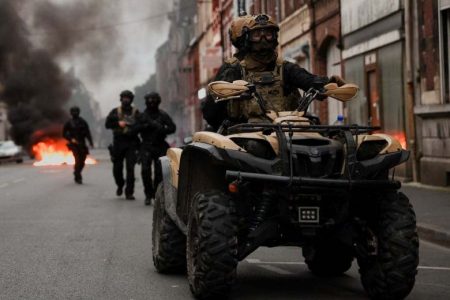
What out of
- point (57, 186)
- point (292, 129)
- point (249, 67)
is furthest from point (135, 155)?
point (292, 129)

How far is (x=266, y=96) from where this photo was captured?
24.9ft

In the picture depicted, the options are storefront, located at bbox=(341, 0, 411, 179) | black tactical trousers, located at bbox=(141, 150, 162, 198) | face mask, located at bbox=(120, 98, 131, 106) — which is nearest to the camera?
black tactical trousers, located at bbox=(141, 150, 162, 198)

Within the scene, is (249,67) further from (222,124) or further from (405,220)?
(405,220)

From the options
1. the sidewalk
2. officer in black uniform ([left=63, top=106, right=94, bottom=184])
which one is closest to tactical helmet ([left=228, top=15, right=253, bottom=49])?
the sidewalk

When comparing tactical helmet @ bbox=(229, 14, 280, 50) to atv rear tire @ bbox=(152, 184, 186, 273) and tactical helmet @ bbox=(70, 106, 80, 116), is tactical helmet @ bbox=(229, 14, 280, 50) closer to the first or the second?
atv rear tire @ bbox=(152, 184, 186, 273)

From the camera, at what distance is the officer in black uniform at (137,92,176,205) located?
15.9 metres

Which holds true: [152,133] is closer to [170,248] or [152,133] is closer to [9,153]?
[170,248]

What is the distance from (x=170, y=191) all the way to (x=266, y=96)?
112 centimetres

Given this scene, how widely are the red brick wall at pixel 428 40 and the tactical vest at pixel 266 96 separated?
1131 centimetres

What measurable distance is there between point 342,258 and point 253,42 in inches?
71.5

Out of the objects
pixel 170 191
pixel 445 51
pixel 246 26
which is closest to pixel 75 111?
pixel 445 51

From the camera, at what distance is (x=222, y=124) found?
7.49 meters

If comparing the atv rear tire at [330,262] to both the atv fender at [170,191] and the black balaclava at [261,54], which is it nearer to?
the atv fender at [170,191]

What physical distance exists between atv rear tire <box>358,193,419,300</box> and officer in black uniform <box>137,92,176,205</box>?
953 cm
